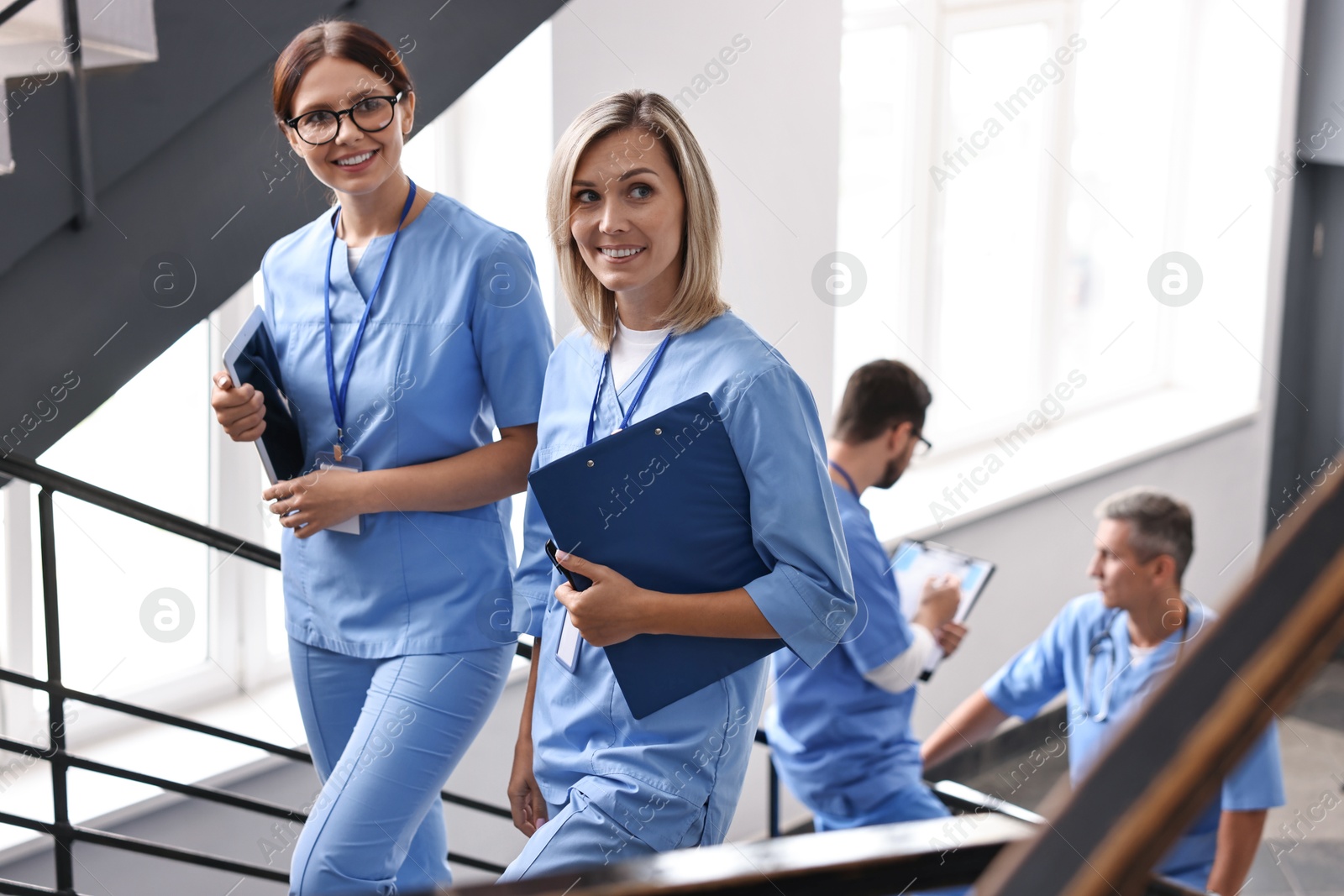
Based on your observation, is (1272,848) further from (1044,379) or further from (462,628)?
(462,628)

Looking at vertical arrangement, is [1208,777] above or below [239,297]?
below

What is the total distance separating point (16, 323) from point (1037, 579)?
149 inches

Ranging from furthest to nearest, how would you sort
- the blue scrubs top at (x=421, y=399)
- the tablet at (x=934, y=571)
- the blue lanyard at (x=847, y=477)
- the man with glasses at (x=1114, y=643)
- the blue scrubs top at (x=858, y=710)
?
the tablet at (x=934, y=571) → the man with glasses at (x=1114, y=643) → the blue lanyard at (x=847, y=477) → the blue scrubs top at (x=858, y=710) → the blue scrubs top at (x=421, y=399)

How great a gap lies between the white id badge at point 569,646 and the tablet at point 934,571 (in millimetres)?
1165

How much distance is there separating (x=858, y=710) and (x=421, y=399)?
105 cm

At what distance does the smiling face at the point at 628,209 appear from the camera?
1.47 m

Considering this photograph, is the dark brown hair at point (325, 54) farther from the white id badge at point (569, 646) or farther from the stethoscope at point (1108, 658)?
the stethoscope at point (1108, 658)

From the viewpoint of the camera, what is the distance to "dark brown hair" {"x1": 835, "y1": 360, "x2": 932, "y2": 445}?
2.40 metres

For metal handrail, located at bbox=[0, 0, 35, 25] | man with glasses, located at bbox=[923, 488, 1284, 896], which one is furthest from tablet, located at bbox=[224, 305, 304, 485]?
man with glasses, located at bbox=[923, 488, 1284, 896]

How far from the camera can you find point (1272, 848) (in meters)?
3.93

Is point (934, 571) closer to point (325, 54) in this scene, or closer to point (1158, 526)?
point (1158, 526)

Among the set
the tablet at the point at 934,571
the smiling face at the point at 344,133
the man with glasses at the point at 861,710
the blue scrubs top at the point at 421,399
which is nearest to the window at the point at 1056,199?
the tablet at the point at 934,571

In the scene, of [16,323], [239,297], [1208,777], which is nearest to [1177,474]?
[239,297]

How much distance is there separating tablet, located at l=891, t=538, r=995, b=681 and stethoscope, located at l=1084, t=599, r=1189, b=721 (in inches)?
10.5
